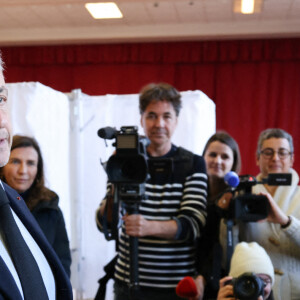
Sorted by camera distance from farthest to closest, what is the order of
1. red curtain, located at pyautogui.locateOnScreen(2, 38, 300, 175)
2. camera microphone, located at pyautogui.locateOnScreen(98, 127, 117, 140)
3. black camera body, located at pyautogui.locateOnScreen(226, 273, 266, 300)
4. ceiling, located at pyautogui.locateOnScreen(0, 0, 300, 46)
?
red curtain, located at pyautogui.locateOnScreen(2, 38, 300, 175)
ceiling, located at pyautogui.locateOnScreen(0, 0, 300, 46)
camera microphone, located at pyautogui.locateOnScreen(98, 127, 117, 140)
black camera body, located at pyautogui.locateOnScreen(226, 273, 266, 300)

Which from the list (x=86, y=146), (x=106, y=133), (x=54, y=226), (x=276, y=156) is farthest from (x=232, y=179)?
(x=86, y=146)

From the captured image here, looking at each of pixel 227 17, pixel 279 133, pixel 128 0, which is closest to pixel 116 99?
pixel 279 133

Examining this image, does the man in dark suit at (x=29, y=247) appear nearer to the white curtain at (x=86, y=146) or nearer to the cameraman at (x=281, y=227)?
the cameraman at (x=281, y=227)

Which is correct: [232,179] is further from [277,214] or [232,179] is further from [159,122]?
[159,122]

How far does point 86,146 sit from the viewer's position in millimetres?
2754

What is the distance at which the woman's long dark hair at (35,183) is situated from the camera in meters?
1.79

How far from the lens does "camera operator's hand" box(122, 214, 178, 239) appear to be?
1.54m

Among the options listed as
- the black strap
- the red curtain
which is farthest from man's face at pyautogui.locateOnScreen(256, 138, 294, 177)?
the red curtain

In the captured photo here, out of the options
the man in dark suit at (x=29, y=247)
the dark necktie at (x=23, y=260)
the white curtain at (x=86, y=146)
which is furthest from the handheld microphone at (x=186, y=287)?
the white curtain at (x=86, y=146)

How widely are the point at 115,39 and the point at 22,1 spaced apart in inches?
44.2

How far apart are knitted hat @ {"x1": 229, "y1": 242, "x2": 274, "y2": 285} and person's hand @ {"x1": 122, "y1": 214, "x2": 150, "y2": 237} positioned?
301 mm

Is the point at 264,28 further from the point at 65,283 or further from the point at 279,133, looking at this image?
the point at 65,283

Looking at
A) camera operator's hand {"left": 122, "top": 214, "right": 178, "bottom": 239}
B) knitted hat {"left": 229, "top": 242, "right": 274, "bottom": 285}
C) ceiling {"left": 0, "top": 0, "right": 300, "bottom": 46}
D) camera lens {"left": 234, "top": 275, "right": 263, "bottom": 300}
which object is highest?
ceiling {"left": 0, "top": 0, "right": 300, "bottom": 46}

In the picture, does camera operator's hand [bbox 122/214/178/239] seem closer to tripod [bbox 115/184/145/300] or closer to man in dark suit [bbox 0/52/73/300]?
tripod [bbox 115/184/145/300]
